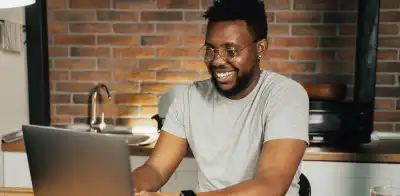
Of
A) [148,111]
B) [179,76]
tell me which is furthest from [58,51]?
[179,76]

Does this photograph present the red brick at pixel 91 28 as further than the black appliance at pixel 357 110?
Yes

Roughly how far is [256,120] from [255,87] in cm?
13

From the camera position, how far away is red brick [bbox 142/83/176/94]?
2588mm

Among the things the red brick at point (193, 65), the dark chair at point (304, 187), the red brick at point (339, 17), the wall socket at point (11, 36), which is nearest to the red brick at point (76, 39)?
the wall socket at point (11, 36)

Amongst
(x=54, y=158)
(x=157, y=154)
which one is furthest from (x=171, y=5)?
(x=54, y=158)

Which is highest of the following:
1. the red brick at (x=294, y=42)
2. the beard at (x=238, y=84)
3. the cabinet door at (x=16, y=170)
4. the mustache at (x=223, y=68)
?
the red brick at (x=294, y=42)

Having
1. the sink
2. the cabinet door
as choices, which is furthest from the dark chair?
the cabinet door

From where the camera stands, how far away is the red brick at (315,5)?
2.47 meters

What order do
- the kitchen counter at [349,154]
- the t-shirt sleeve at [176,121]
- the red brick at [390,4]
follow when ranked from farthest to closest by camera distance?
the red brick at [390,4] < the kitchen counter at [349,154] < the t-shirt sleeve at [176,121]

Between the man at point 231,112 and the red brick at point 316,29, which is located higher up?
the red brick at point 316,29

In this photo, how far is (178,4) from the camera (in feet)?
8.36

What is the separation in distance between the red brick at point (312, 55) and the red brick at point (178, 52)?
0.60 m

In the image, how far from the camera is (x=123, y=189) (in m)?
0.82

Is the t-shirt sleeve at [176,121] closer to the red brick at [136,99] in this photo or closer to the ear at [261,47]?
the ear at [261,47]
